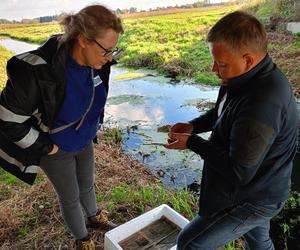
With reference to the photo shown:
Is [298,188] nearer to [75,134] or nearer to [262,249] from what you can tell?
[262,249]

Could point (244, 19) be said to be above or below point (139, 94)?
above

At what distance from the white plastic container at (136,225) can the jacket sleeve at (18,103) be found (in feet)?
2.74

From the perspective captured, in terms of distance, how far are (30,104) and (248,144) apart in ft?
3.02

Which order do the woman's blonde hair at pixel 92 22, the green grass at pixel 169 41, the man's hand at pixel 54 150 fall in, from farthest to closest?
the green grass at pixel 169 41 → the man's hand at pixel 54 150 → the woman's blonde hair at pixel 92 22

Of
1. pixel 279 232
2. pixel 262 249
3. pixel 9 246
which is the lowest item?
pixel 279 232

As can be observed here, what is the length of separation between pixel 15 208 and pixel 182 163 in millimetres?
2119

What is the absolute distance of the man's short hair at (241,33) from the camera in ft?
2.99

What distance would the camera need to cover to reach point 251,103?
901mm

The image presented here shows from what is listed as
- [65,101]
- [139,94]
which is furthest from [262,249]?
[139,94]

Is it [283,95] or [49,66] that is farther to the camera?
[49,66]

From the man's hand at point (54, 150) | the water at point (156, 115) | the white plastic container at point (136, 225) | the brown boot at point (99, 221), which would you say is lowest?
the water at point (156, 115)

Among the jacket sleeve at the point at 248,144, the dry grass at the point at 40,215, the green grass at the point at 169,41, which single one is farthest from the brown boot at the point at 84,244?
the green grass at the point at 169,41

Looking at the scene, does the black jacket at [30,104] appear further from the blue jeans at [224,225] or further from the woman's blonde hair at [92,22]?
the blue jeans at [224,225]

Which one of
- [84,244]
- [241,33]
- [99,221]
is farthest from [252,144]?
[99,221]
